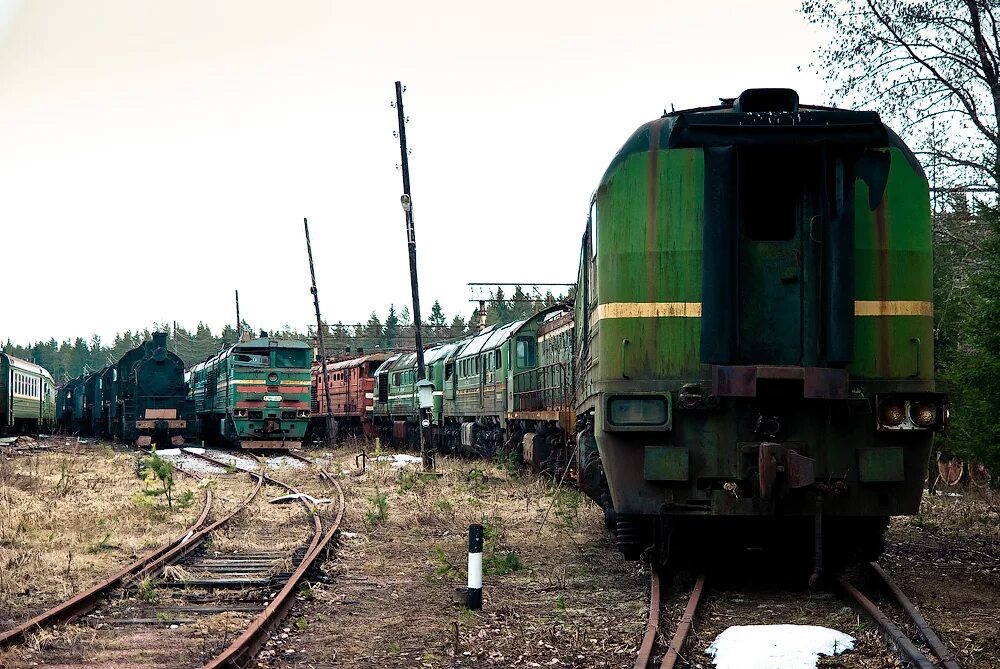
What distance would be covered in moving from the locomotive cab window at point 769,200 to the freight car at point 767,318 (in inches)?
0.5

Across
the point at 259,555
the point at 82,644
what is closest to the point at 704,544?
the point at 259,555

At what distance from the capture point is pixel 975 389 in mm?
12922

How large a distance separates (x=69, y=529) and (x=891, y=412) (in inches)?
375

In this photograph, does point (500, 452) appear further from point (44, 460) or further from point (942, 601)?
point (942, 601)

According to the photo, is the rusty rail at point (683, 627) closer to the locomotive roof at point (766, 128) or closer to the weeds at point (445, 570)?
the weeds at point (445, 570)

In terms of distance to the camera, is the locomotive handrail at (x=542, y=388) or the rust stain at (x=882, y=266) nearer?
the rust stain at (x=882, y=266)

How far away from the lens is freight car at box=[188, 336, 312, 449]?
30484mm

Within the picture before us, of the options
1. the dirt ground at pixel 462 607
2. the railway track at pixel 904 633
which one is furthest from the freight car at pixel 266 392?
the railway track at pixel 904 633

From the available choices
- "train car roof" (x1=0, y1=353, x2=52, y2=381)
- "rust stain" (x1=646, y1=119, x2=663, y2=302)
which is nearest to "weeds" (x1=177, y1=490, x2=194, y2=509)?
"rust stain" (x1=646, y1=119, x2=663, y2=302)

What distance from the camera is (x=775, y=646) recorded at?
634 centimetres

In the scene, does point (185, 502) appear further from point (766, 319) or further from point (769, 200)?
point (769, 200)

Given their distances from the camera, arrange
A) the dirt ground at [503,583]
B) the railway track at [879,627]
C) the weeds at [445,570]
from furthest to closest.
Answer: the weeds at [445,570]
the dirt ground at [503,583]
the railway track at [879,627]

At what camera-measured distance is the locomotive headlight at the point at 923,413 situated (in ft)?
25.4

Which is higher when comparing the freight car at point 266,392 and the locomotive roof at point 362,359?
the locomotive roof at point 362,359
